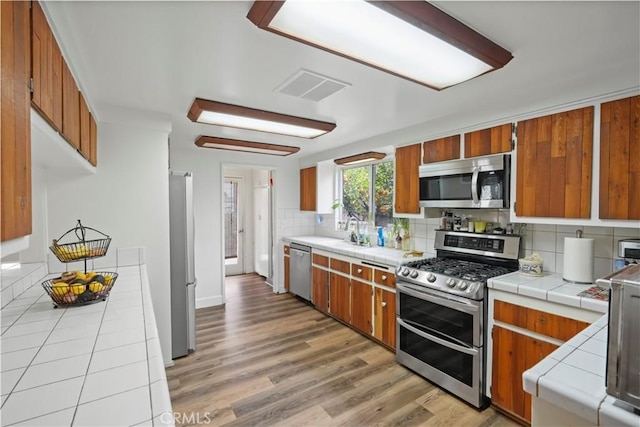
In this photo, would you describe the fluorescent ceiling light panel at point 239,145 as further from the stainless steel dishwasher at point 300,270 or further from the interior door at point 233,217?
the interior door at point 233,217

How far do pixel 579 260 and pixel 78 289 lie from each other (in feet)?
9.64

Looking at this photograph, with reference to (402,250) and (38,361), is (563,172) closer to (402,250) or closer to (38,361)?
(402,250)

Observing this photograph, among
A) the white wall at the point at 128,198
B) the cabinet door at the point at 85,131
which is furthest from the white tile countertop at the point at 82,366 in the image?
the white wall at the point at 128,198

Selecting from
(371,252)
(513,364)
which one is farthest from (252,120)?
(513,364)

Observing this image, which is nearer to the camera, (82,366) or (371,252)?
(82,366)

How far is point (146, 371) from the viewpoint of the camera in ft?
2.95

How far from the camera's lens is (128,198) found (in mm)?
2523

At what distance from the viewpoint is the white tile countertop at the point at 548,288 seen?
5.39 ft

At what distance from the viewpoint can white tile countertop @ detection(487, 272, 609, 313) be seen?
1643 mm

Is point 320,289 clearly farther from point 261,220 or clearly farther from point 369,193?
point 261,220

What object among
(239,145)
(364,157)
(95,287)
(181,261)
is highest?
(239,145)

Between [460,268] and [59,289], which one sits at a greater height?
[59,289]

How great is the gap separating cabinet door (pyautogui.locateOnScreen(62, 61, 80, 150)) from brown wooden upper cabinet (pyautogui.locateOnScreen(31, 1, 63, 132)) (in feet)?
0.25

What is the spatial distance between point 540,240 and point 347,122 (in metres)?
1.90
